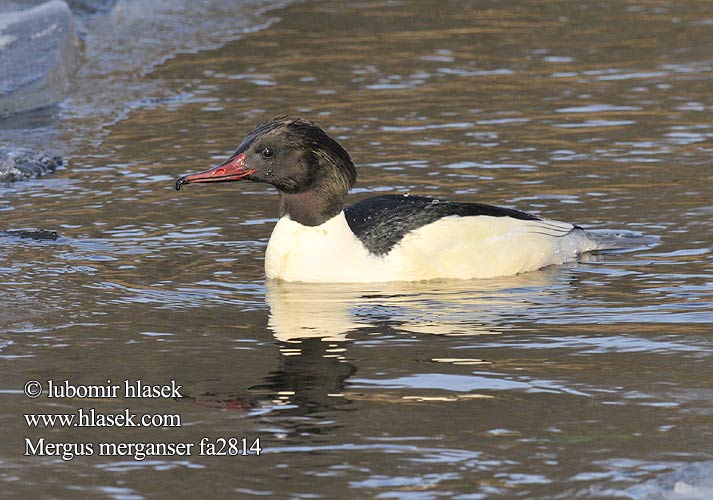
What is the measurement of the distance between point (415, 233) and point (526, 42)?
29.9 feet

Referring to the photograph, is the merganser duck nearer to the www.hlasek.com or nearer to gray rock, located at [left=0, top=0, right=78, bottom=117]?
the www.hlasek.com

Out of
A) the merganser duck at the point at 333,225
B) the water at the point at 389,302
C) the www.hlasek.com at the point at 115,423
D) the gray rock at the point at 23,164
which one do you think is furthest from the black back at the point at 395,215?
the gray rock at the point at 23,164

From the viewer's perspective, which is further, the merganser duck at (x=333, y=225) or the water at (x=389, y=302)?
the merganser duck at (x=333, y=225)

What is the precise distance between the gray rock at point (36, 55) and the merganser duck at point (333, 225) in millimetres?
6503

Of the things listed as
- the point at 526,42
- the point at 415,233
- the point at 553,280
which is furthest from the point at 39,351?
the point at 526,42

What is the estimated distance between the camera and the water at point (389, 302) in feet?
19.7

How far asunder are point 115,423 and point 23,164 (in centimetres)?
648

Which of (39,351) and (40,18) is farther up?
(40,18)

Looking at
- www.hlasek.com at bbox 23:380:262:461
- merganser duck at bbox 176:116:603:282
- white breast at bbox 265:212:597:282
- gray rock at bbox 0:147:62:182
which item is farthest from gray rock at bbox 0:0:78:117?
www.hlasek.com at bbox 23:380:262:461

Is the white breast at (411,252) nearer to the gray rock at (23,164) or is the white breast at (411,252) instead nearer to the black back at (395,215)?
the black back at (395,215)

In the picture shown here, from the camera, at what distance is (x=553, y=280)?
9547 millimetres

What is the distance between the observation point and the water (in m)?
6.00

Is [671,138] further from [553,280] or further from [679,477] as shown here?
[679,477]

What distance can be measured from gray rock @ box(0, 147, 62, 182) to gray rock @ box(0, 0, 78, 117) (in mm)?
2344
